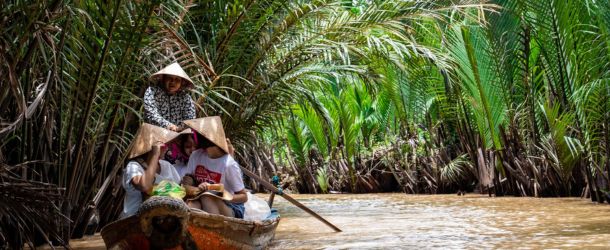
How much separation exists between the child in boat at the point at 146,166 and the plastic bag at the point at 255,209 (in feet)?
2.70

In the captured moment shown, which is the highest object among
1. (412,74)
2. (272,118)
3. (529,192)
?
(412,74)

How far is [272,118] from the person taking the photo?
10711 millimetres

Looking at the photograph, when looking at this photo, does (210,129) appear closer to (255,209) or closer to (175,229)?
(175,229)

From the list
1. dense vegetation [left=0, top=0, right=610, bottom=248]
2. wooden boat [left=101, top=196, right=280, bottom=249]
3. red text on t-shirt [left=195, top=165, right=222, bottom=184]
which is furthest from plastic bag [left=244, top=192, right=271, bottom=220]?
dense vegetation [left=0, top=0, right=610, bottom=248]

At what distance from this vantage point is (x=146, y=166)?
519cm

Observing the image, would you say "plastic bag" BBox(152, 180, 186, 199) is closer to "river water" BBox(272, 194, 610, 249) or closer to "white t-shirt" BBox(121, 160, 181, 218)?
"white t-shirt" BBox(121, 160, 181, 218)

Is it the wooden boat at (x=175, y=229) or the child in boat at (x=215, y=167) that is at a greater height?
the child in boat at (x=215, y=167)

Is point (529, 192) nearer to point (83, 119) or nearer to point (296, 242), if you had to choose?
point (296, 242)

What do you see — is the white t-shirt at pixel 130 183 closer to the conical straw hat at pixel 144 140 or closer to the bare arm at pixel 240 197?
the conical straw hat at pixel 144 140

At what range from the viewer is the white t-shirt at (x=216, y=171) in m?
5.35

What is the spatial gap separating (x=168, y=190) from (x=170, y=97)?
5.32 ft

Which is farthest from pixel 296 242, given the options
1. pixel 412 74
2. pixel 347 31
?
pixel 412 74

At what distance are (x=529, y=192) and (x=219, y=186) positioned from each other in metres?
7.17

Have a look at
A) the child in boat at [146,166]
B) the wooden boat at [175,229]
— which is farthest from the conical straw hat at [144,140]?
the wooden boat at [175,229]
